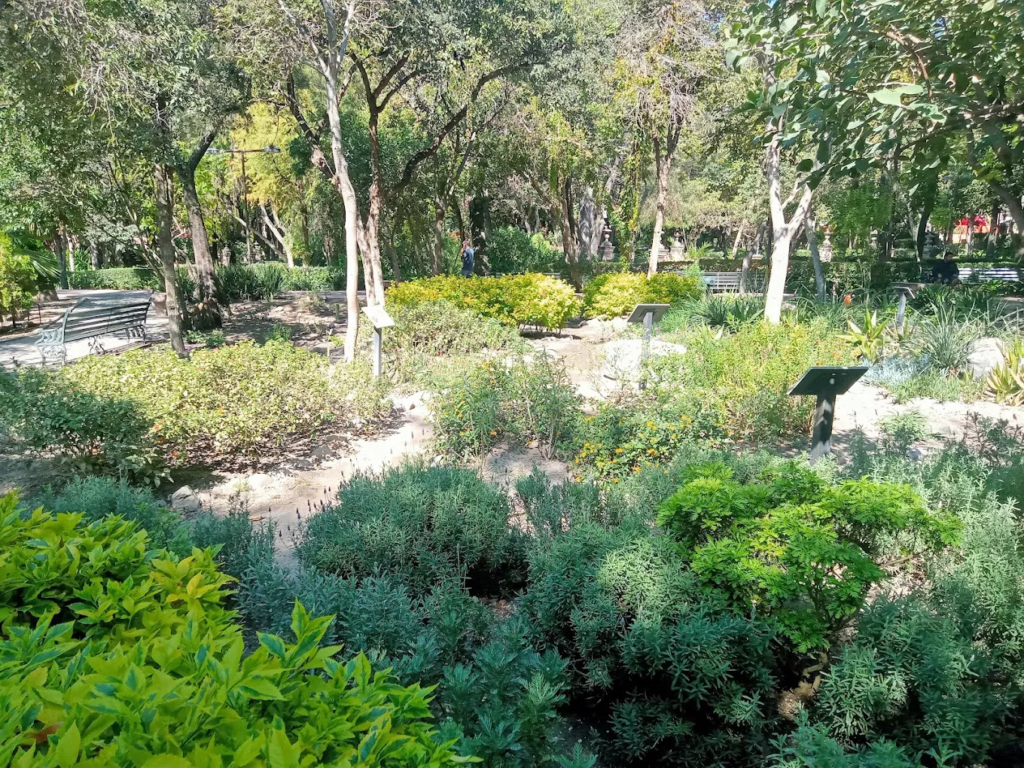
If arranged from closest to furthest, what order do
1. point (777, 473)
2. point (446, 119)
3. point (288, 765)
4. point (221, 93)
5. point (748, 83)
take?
1. point (288, 765)
2. point (777, 473)
3. point (221, 93)
4. point (748, 83)
5. point (446, 119)

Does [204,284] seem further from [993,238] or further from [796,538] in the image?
[993,238]

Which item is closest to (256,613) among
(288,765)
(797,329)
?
(288,765)

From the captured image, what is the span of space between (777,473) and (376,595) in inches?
88.2

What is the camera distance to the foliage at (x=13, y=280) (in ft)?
44.9

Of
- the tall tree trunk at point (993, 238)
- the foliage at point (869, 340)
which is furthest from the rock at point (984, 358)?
the tall tree trunk at point (993, 238)

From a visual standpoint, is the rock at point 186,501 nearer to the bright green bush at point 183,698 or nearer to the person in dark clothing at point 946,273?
the bright green bush at point 183,698

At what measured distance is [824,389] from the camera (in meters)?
4.64

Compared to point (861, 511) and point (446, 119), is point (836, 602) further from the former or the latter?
point (446, 119)

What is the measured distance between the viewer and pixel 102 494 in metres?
3.88

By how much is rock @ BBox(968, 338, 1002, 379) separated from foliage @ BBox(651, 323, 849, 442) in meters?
2.10

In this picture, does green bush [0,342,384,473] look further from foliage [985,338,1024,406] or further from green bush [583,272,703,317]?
green bush [583,272,703,317]

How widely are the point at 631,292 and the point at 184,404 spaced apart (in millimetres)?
10818

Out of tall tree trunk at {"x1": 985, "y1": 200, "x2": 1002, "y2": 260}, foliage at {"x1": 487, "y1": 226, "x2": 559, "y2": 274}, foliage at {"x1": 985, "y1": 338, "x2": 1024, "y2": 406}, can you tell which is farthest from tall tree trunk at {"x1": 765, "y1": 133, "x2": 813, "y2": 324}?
tall tree trunk at {"x1": 985, "y1": 200, "x2": 1002, "y2": 260}

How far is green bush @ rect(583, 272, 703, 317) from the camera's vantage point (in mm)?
14734
